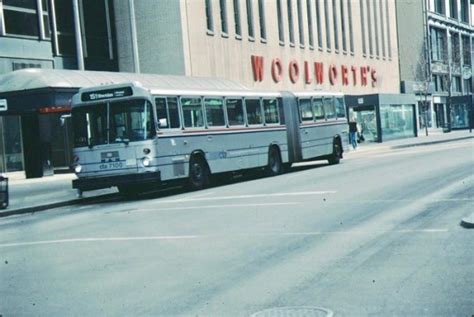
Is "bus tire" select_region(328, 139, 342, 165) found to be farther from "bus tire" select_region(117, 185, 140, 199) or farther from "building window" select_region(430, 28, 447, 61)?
"building window" select_region(430, 28, 447, 61)

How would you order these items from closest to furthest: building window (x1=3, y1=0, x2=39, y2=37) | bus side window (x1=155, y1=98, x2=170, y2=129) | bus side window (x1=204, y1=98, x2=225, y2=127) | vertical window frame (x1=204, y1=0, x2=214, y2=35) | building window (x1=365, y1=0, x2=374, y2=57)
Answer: bus side window (x1=155, y1=98, x2=170, y2=129) → bus side window (x1=204, y1=98, x2=225, y2=127) → building window (x1=3, y1=0, x2=39, y2=37) → vertical window frame (x1=204, y1=0, x2=214, y2=35) → building window (x1=365, y1=0, x2=374, y2=57)

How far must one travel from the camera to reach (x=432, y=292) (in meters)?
6.69

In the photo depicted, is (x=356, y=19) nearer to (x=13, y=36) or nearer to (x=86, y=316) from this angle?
(x=13, y=36)

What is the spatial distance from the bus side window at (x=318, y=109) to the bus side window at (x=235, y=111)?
5376mm

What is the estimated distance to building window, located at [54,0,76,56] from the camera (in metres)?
35.9

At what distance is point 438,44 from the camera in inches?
3263

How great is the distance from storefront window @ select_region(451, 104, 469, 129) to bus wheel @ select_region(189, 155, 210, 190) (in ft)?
164

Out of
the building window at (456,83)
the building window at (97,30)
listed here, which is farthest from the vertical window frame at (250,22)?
the building window at (456,83)

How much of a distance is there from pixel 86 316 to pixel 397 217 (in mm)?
6605

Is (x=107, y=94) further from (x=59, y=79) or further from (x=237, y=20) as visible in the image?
(x=237, y=20)

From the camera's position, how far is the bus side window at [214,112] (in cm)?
2136

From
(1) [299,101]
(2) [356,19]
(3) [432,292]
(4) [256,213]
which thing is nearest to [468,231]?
(3) [432,292]

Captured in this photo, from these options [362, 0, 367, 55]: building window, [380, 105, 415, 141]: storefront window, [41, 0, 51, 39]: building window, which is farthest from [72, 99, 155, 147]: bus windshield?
[362, 0, 367, 55]: building window

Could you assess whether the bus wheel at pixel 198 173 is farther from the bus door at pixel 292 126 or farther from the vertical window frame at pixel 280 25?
the vertical window frame at pixel 280 25
